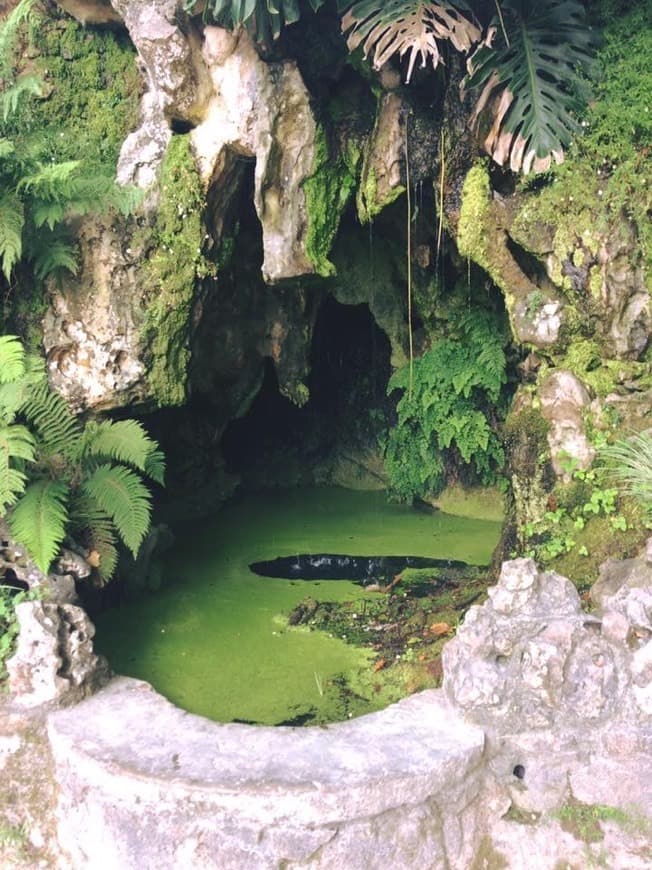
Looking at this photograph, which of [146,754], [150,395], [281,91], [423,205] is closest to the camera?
[146,754]

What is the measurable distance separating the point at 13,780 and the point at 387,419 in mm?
6044

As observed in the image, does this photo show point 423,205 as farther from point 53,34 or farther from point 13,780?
point 13,780

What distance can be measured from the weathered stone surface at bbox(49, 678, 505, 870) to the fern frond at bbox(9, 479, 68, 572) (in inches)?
39.0

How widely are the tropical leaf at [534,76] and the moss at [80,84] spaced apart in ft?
8.49

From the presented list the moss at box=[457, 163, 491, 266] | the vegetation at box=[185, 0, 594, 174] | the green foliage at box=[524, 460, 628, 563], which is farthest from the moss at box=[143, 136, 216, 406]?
the green foliage at box=[524, 460, 628, 563]

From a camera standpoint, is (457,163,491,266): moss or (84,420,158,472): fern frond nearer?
(84,420,158,472): fern frond

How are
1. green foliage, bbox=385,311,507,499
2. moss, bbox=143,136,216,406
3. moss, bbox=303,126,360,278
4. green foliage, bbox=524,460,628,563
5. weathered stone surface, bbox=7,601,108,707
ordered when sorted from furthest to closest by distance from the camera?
green foliage, bbox=385,311,507,499 → moss, bbox=303,126,360,278 → moss, bbox=143,136,216,406 → green foliage, bbox=524,460,628,563 → weathered stone surface, bbox=7,601,108,707

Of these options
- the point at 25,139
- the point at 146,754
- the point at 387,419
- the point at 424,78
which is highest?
the point at 424,78

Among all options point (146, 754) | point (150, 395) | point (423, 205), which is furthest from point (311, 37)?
point (146, 754)

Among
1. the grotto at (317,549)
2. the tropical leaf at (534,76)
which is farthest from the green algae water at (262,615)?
the tropical leaf at (534,76)

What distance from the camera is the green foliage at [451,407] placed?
7.00 m

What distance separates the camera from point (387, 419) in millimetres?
9148

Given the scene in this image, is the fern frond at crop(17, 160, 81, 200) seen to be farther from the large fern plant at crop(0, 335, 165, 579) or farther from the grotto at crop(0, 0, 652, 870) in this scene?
the large fern plant at crop(0, 335, 165, 579)

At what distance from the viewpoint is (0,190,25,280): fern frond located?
186 inches
